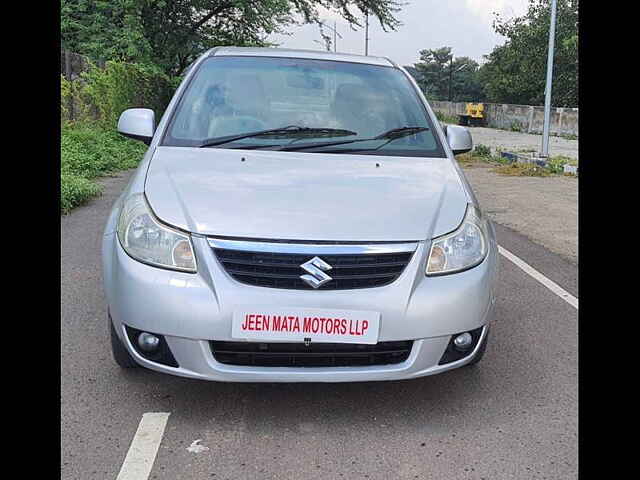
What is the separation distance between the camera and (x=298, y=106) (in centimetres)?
410

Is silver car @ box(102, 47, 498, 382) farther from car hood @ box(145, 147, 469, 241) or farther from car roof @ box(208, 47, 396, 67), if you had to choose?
car roof @ box(208, 47, 396, 67)

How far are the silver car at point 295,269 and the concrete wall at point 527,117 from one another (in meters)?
25.4

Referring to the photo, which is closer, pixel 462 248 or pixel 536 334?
pixel 462 248

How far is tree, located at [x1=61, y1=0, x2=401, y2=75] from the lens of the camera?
57.8 feet

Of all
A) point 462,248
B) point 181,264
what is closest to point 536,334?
point 462,248

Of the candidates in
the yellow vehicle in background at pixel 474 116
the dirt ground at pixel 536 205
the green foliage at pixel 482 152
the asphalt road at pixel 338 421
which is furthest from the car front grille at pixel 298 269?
the yellow vehicle in background at pixel 474 116

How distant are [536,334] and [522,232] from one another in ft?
12.2

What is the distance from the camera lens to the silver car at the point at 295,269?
2.80 metres

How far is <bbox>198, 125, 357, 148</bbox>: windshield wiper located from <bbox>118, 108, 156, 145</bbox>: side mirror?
1.69 ft

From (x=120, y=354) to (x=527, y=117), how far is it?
34.4 metres

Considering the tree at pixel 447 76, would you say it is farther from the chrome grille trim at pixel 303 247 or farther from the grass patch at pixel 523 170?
the chrome grille trim at pixel 303 247

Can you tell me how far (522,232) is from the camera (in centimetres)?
785
